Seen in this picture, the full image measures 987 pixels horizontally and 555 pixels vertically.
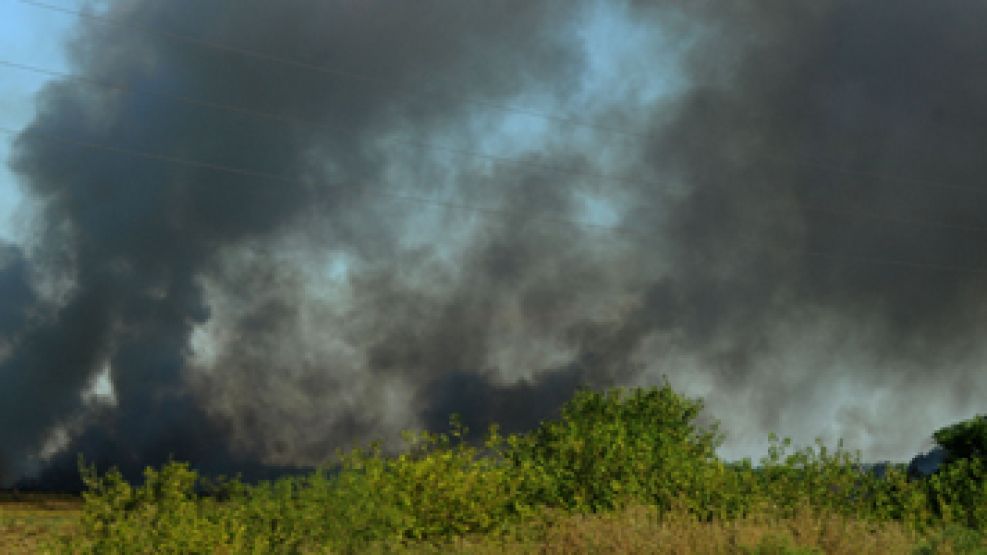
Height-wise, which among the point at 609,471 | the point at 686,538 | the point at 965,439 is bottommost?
the point at 686,538

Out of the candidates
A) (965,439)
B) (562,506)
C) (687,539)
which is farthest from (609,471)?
(965,439)

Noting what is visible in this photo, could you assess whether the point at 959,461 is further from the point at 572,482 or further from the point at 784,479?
the point at 572,482

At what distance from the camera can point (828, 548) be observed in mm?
14500

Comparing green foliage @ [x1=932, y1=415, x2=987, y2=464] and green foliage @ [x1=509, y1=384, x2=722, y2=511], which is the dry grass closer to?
green foliage @ [x1=509, y1=384, x2=722, y2=511]

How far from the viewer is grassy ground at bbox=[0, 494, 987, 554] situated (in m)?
13.3

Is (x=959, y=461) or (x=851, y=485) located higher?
(x=959, y=461)

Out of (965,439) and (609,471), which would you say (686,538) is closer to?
(609,471)

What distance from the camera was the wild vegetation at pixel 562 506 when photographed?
14.1 m

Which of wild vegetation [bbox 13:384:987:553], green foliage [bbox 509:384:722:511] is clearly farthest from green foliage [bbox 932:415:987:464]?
green foliage [bbox 509:384:722:511]

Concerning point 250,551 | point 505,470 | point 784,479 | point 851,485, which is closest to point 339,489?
point 250,551

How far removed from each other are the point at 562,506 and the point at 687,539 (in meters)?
4.66

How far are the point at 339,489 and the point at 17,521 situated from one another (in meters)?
20.6

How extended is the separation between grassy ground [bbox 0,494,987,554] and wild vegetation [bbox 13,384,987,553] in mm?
37

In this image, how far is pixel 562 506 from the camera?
1789 cm
